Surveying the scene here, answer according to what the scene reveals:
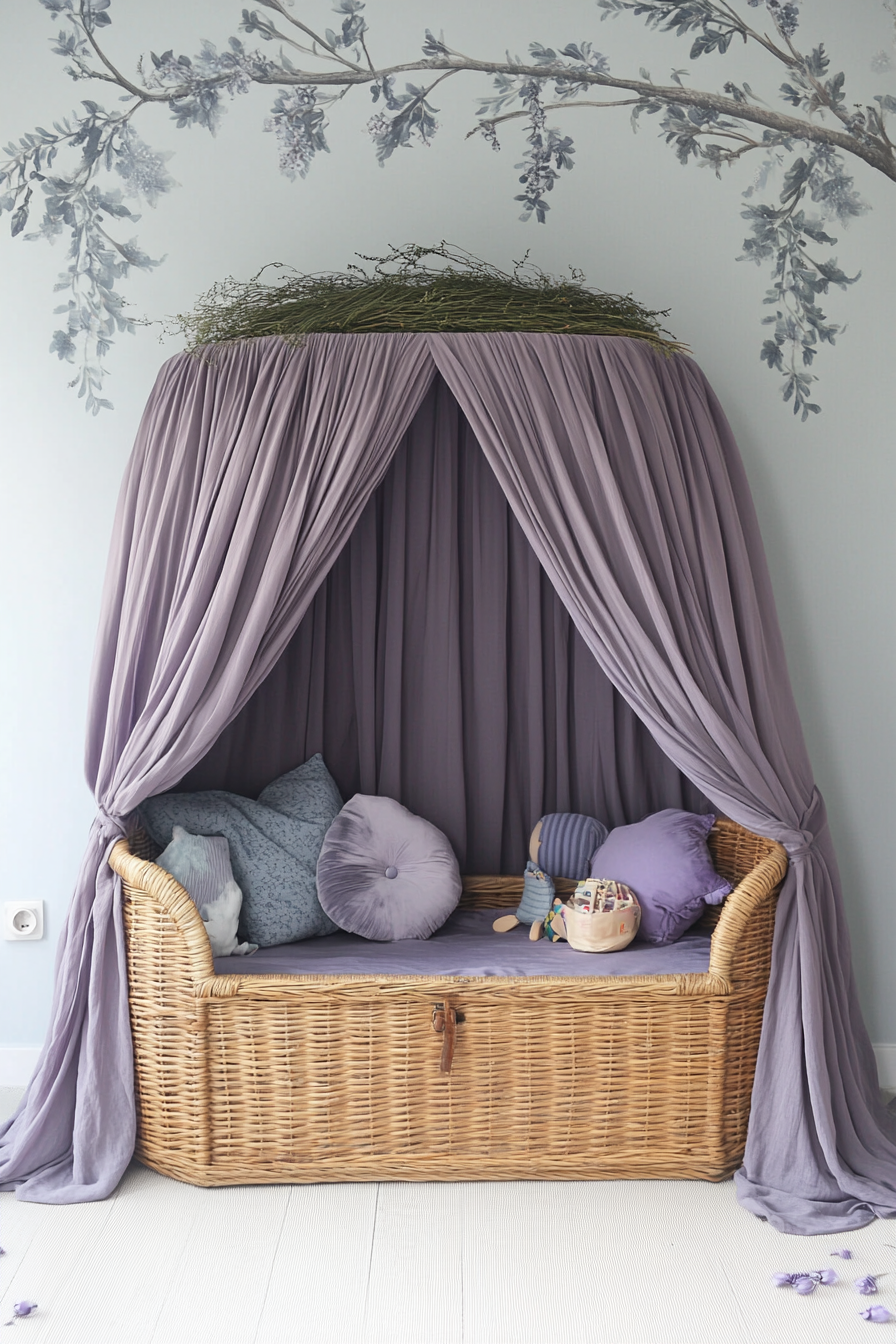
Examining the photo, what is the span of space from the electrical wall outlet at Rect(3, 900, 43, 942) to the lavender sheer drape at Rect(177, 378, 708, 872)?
547 mm

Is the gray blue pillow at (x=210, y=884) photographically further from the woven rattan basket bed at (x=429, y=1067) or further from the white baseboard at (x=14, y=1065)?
the white baseboard at (x=14, y=1065)

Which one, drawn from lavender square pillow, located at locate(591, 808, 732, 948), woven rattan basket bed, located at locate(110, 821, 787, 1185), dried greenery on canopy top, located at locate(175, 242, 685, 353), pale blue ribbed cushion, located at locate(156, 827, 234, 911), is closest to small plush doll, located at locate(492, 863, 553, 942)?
lavender square pillow, located at locate(591, 808, 732, 948)

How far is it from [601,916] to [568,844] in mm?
284

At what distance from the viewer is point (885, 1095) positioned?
2682mm

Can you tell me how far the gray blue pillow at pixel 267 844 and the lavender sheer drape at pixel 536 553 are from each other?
20 cm

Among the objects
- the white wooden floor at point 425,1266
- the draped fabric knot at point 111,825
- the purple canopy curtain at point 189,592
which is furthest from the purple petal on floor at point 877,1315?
the draped fabric knot at point 111,825

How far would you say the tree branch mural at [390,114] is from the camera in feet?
8.98

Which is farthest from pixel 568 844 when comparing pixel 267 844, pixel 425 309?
pixel 425 309

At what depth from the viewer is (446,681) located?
2742mm


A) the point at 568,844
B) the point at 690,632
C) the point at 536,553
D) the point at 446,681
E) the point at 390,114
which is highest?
the point at 390,114

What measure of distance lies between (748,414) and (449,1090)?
6.02 ft

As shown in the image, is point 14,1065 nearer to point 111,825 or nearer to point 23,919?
point 23,919

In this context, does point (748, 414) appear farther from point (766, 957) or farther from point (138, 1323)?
point (138, 1323)

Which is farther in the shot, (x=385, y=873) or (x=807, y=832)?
(x=385, y=873)
